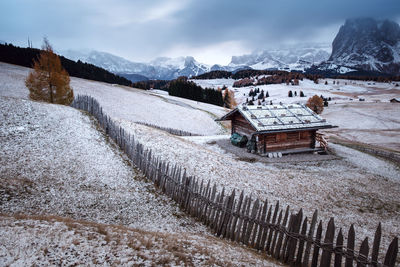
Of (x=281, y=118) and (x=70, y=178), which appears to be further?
(x=281, y=118)

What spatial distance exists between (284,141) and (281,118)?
2.87 metres

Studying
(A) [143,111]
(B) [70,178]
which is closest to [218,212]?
(B) [70,178]

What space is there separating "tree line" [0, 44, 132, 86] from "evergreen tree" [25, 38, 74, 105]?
47.4 m

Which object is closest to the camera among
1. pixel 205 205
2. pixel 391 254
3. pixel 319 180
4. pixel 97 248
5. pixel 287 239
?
pixel 391 254

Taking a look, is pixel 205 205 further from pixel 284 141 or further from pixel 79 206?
pixel 284 141

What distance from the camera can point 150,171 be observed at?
12992 millimetres

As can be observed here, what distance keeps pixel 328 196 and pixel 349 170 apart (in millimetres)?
9330

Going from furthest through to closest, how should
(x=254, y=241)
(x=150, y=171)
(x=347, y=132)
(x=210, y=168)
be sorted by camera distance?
1. (x=347, y=132)
2. (x=210, y=168)
3. (x=150, y=171)
4. (x=254, y=241)

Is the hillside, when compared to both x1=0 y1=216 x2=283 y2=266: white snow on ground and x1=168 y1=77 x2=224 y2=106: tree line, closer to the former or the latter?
x1=0 y1=216 x2=283 y2=266: white snow on ground

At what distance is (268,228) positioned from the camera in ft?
24.1

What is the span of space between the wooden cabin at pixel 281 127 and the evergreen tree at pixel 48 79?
890 inches

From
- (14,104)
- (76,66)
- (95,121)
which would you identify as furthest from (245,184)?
(76,66)

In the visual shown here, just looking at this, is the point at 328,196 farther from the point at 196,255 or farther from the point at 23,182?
the point at 23,182

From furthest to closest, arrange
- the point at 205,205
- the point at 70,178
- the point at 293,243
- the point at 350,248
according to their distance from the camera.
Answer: the point at 70,178, the point at 205,205, the point at 293,243, the point at 350,248
